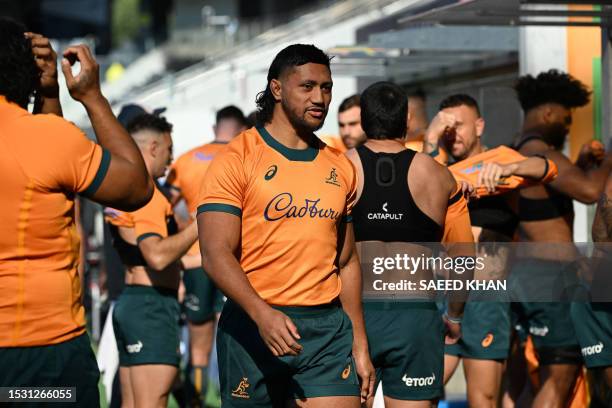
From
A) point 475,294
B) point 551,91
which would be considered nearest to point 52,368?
point 475,294

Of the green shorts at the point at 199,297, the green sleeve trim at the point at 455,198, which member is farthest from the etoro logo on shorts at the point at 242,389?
the green shorts at the point at 199,297

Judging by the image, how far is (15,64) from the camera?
3.88 m

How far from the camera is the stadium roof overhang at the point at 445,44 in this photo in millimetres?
7582

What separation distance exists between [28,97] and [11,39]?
0.22 metres

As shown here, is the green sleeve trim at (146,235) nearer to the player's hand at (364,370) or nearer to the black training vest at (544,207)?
the player's hand at (364,370)

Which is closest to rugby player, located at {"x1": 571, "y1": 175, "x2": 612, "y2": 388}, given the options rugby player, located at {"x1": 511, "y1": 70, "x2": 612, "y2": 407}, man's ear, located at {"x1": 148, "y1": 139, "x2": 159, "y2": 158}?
rugby player, located at {"x1": 511, "y1": 70, "x2": 612, "y2": 407}

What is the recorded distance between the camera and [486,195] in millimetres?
6559

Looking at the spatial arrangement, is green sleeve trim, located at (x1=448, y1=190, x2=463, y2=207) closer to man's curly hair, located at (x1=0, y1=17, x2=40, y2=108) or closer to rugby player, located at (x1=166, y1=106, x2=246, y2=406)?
man's curly hair, located at (x1=0, y1=17, x2=40, y2=108)

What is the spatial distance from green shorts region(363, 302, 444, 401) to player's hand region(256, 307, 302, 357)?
145 centimetres

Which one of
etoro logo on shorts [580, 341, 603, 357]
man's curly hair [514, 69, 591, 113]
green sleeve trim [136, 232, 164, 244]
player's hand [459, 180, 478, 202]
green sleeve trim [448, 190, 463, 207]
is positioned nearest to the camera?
green sleeve trim [448, 190, 463, 207]

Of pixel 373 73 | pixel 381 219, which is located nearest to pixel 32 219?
pixel 381 219

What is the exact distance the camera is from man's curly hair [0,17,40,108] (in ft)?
12.6

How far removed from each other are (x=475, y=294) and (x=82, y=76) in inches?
130

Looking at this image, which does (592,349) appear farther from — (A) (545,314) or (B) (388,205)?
(B) (388,205)
